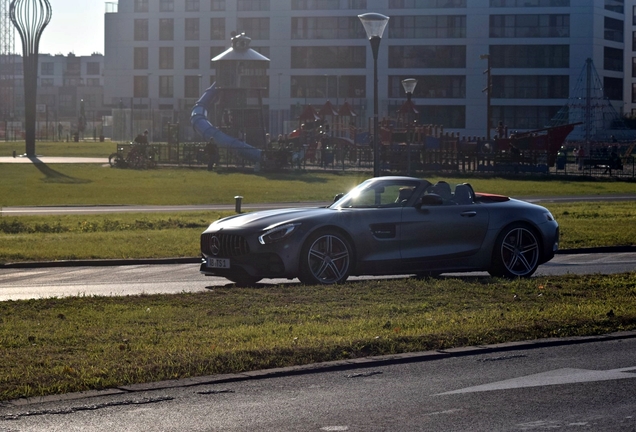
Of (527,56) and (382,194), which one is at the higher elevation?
(527,56)

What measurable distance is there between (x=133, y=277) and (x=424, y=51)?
73214mm

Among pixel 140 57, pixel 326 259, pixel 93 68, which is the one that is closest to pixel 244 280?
pixel 326 259

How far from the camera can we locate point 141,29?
94.9 metres

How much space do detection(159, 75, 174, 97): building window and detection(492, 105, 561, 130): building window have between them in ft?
98.3

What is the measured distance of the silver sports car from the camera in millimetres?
12594

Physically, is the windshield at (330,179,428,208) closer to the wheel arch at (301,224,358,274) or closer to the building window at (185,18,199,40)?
the wheel arch at (301,224,358,274)

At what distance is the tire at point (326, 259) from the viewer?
1261 cm

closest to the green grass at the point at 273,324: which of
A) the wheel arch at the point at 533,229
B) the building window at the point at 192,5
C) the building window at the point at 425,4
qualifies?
the wheel arch at the point at 533,229

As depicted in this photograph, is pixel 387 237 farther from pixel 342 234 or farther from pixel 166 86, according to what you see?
pixel 166 86

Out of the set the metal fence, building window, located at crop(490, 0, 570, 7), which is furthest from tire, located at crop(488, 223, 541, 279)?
building window, located at crop(490, 0, 570, 7)

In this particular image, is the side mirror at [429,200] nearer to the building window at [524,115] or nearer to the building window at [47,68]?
the building window at [524,115]

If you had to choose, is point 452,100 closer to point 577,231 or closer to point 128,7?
point 128,7

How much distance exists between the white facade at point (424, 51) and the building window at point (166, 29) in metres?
0.12

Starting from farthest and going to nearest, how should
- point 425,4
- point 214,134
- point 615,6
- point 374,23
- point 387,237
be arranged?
point 615,6 < point 425,4 < point 214,134 < point 374,23 < point 387,237
